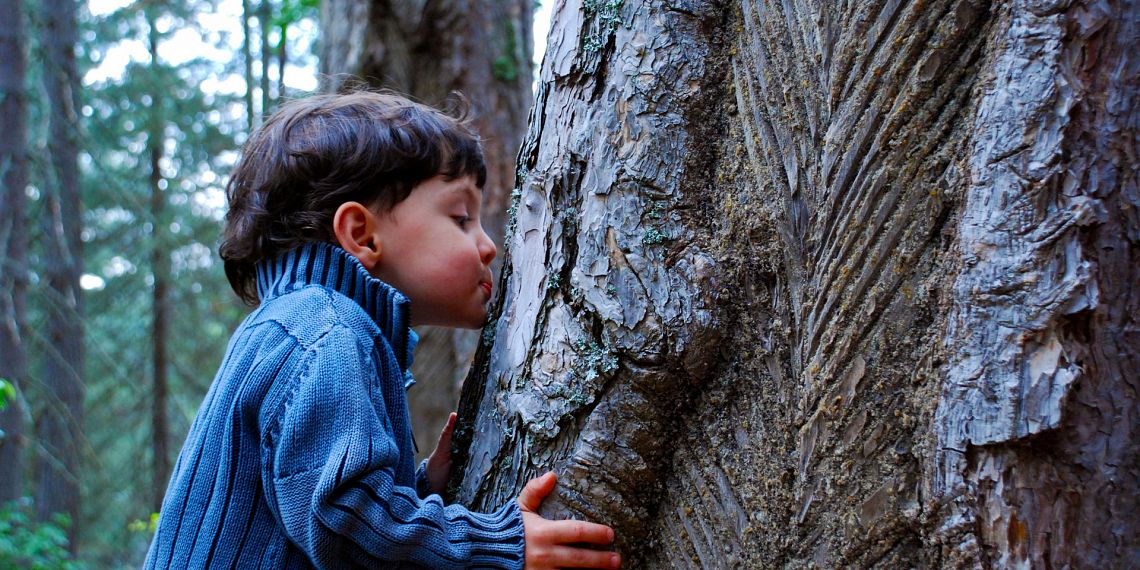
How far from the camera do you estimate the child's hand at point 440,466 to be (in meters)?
2.03

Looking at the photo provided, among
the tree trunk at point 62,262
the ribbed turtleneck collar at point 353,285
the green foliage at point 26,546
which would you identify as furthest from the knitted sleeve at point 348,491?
the tree trunk at point 62,262

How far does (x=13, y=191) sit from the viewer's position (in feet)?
27.3

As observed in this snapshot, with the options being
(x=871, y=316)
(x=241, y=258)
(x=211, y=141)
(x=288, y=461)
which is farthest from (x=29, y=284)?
(x=871, y=316)

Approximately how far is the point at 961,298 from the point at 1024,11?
1.45ft

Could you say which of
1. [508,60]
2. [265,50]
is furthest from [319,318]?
[265,50]

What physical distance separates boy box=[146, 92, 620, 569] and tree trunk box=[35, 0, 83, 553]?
8086 mm

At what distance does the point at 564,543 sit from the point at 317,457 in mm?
496

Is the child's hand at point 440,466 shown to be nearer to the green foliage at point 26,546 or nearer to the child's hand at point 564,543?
the child's hand at point 564,543

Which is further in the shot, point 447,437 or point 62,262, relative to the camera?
point 62,262

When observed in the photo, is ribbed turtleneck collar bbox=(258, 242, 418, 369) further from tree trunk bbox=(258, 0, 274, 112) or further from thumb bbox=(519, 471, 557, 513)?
tree trunk bbox=(258, 0, 274, 112)

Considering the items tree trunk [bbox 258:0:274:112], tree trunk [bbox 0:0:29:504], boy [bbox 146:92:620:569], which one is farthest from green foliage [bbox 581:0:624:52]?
tree trunk [bbox 0:0:29:504]

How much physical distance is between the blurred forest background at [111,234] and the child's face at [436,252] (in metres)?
2.92

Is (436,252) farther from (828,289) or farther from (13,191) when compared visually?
(13,191)

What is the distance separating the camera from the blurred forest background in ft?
27.0
